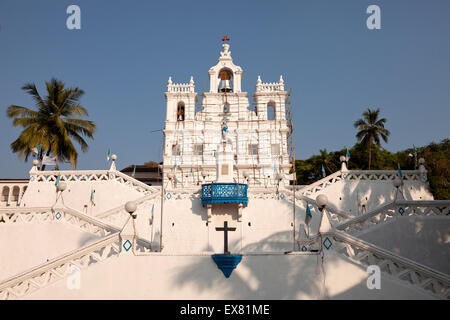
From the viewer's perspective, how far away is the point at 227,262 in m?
12.3

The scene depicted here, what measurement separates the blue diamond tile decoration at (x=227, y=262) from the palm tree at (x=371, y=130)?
131 feet

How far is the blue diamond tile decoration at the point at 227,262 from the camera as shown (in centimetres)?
1224

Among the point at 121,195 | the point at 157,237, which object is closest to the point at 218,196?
the point at 157,237

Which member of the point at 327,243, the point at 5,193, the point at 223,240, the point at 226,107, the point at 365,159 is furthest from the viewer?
the point at 365,159

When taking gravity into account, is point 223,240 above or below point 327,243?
below

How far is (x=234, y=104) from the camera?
1730 inches

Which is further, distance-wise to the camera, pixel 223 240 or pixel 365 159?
pixel 365 159

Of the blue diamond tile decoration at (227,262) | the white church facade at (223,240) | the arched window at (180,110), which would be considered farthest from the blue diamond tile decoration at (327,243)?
the arched window at (180,110)

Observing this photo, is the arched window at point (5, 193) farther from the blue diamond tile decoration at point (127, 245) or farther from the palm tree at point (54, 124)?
the blue diamond tile decoration at point (127, 245)

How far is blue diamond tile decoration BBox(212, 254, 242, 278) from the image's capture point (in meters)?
12.2

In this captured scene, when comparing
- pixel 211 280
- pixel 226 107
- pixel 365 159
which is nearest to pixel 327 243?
pixel 211 280

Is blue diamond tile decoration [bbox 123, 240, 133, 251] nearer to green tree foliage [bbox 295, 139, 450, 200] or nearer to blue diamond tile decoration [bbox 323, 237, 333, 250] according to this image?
blue diamond tile decoration [bbox 323, 237, 333, 250]

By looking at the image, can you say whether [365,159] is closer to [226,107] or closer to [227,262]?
[226,107]

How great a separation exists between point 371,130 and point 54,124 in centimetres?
3731
